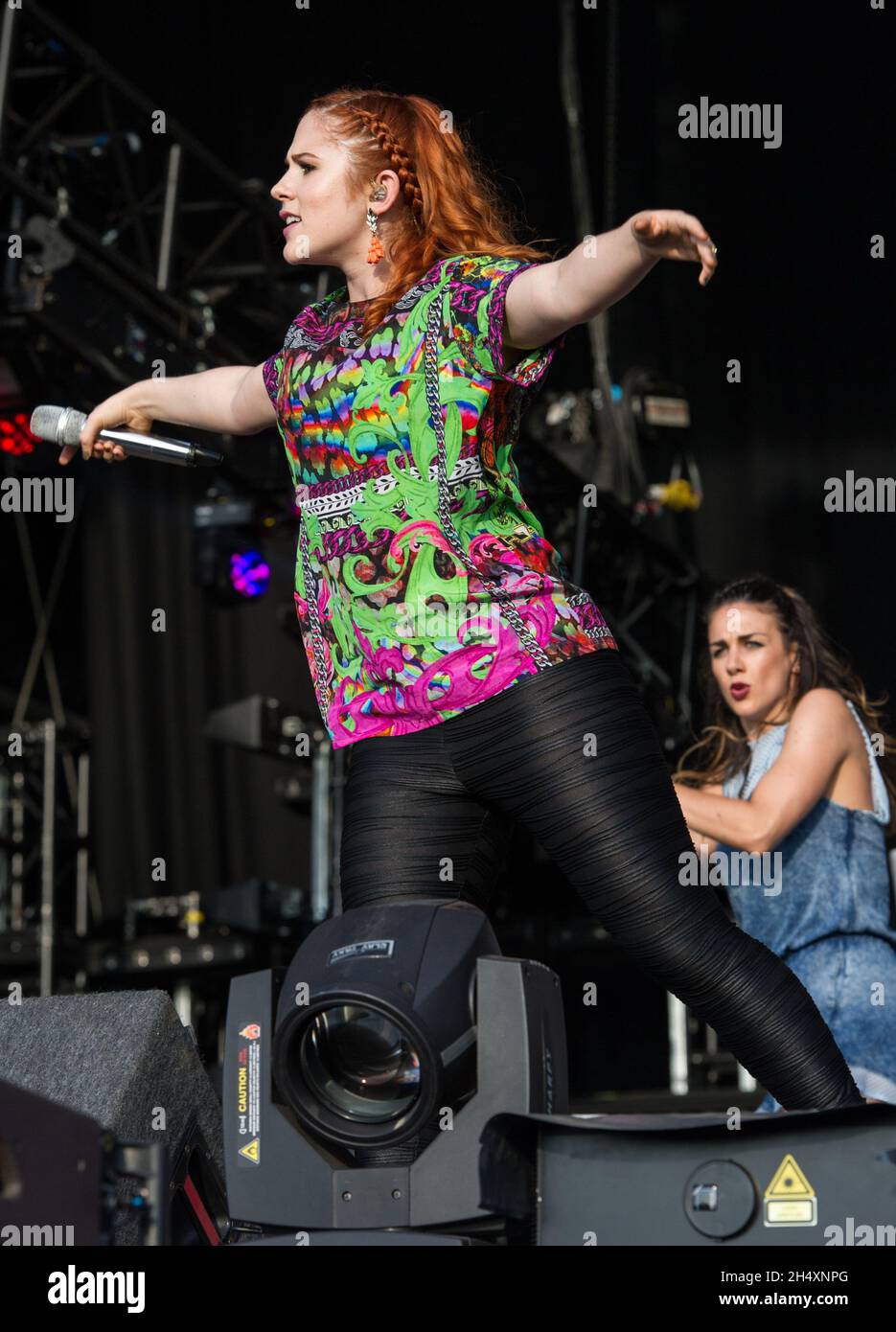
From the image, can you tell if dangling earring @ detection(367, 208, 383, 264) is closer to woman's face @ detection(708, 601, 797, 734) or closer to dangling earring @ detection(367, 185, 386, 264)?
dangling earring @ detection(367, 185, 386, 264)

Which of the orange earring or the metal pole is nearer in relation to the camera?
the orange earring

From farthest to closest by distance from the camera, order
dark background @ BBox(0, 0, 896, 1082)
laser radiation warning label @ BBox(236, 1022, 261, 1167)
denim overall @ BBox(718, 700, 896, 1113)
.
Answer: dark background @ BBox(0, 0, 896, 1082)
denim overall @ BBox(718, 700, 896, 1113)
laser radiation warning label @ BBox(236, 1022, 261, 1167)

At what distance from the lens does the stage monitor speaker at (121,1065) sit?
1.88 m

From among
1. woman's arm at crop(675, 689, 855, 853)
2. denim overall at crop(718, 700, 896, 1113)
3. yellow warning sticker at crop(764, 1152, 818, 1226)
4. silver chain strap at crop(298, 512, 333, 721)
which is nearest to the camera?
yellow warning sticker at crop(764, 1152, 818, 1226)

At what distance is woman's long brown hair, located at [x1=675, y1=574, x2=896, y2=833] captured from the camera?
3104 mm

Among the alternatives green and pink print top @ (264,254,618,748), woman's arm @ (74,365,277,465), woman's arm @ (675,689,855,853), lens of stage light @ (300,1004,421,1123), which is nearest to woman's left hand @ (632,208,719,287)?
green and pink print top @ (264,254,618,748)

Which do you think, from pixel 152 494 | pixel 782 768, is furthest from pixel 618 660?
pixel 152 494

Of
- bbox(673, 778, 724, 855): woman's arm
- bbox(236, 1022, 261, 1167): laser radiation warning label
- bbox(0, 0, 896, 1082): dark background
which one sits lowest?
bbox(236, 1022, 261, 1167): laser radiation warning label

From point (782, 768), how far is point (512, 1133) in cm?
147

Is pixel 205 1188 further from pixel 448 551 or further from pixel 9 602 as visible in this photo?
pixel 9 602

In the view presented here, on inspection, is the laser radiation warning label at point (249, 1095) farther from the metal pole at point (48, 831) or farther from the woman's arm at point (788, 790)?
the metal pole at point (48, 831)

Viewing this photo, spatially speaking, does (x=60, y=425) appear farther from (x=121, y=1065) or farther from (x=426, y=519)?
(x=121, y=1065)

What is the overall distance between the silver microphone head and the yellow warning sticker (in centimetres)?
117

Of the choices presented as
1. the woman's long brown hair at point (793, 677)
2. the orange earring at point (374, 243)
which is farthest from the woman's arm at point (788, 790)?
the orange earring at point (374, 243)
